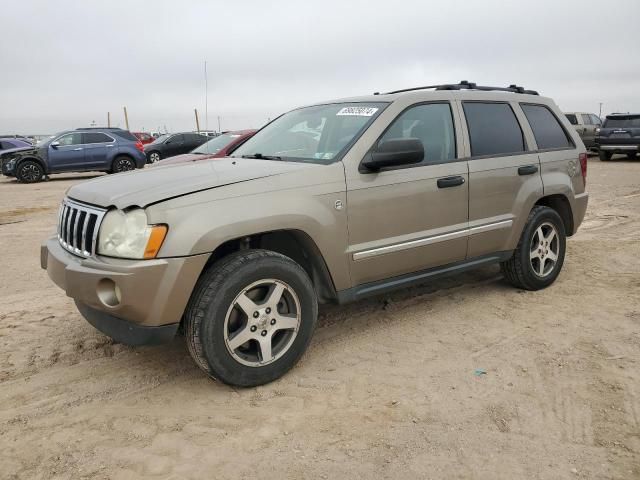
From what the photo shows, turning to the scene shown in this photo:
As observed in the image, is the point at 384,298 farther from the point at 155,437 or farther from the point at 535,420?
the point at 155,437

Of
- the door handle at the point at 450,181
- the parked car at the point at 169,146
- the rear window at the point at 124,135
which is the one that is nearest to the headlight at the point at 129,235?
the door handle at the point at 450,181

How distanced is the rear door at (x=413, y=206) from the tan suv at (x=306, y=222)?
0.01 m

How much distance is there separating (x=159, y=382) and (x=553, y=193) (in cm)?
366

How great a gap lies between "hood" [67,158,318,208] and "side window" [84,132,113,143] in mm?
15121

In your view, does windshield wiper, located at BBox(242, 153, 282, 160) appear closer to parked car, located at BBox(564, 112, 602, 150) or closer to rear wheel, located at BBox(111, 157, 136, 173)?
rear wheel, located at BBox(111, 157, 136, 173)

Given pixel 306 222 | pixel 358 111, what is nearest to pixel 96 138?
pixel 358 111

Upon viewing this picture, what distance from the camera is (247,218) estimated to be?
123 inches

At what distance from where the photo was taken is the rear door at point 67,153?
17.1m

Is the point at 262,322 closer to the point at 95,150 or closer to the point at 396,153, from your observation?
the point at 396,153

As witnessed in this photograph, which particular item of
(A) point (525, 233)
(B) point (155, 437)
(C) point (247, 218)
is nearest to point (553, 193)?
(A) point (525, 233)

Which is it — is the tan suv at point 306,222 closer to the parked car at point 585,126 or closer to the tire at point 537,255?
the tire at point 537,255

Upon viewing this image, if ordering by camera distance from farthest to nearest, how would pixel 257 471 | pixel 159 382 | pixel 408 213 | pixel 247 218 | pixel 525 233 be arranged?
pixel 525 233
pixel 408 213
pixel 159 382
pixel 247 218
pixel 257 471

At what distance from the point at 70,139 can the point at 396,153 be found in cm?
1631

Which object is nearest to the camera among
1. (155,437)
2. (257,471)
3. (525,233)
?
(257,471)
